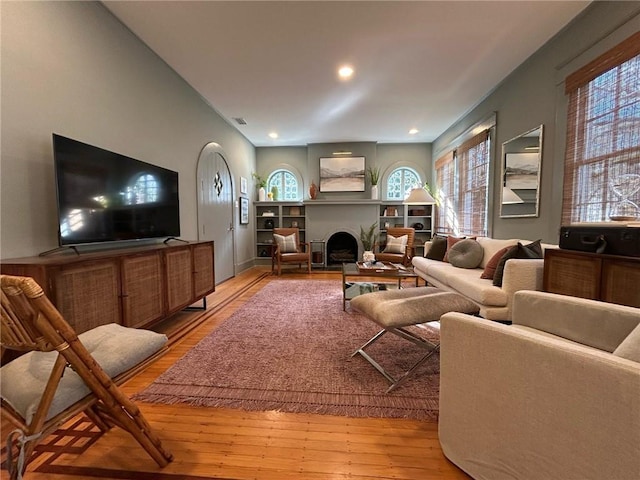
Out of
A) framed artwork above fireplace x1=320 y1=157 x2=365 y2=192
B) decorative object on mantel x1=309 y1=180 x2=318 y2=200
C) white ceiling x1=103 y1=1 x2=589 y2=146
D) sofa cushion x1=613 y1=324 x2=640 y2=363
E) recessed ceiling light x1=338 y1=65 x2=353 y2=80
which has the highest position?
white ceiling x1=103 y1=1 x2=589 y2=146

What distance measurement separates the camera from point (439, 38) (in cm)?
260

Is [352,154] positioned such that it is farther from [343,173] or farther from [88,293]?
[88,293]

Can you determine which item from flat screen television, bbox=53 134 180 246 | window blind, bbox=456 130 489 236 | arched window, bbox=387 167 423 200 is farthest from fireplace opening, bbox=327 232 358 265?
flat screen television, bbox=53 134 180 246

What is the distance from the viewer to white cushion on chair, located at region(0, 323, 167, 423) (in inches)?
34.3

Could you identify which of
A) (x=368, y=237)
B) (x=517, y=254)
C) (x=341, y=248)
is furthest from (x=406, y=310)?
(x=341, y=248)

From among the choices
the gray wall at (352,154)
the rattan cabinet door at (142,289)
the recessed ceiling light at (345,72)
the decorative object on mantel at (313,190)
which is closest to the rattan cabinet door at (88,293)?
the rattan cabinet door at (142,289)

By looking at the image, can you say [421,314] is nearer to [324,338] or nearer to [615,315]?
[615,315]

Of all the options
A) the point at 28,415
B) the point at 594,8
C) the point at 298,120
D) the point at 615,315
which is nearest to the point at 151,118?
the point at 298,120

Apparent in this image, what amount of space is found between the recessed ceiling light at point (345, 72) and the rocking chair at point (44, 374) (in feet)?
10.8

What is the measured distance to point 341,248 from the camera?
6.29m

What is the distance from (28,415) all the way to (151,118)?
9.44 ft

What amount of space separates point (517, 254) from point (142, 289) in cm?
318

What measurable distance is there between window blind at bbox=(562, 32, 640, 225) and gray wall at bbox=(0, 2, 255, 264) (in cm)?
402

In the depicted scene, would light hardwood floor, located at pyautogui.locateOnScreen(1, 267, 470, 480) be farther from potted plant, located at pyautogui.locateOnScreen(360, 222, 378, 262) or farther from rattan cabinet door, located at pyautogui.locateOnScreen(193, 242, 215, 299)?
potted plant, located at pyautogui.locateOnScreen(360, 222, 378, 262)
